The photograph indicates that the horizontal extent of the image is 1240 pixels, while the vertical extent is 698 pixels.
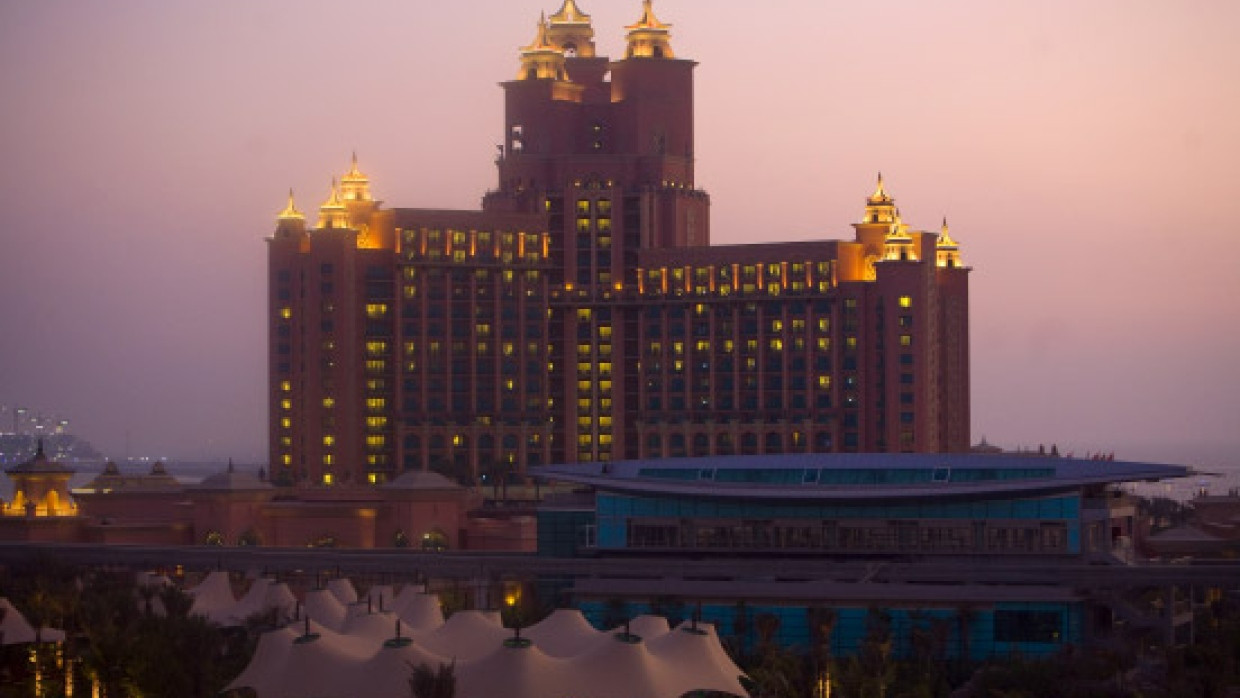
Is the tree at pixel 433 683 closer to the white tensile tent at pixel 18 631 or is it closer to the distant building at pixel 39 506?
the white tensile tent at pixel 18 631

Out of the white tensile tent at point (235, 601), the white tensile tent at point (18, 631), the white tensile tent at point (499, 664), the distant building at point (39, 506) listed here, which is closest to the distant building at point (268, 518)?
the distant building at point (39, 506)

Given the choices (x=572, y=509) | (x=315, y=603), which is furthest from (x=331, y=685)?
(x=572, y=509)

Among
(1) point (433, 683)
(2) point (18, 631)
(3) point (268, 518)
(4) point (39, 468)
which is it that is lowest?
(1) point (433, 683)

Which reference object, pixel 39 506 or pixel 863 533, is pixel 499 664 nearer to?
pixel 863 533

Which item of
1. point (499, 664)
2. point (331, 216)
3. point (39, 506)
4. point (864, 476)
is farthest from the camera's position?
point (331, 216)

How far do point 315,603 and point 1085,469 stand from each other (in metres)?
39.7

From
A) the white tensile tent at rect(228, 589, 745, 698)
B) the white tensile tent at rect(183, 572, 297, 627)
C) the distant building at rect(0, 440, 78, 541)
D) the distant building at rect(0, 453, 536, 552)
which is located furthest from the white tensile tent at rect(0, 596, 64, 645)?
the distant building at rect(0, 453, 536, 552)

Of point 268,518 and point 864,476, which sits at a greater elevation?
point 864,476

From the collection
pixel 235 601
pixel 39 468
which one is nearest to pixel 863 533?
pixel 235 601

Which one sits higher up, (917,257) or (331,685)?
(917,257)

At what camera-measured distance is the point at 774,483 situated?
129 m

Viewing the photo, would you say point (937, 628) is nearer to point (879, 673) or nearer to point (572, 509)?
point (879, 673)

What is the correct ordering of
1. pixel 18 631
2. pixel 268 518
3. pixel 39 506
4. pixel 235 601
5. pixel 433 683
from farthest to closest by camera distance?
pixel 268 518 < pixel 39 506 < pixel 235 601 < pixel 18 631 < pixel 433 683

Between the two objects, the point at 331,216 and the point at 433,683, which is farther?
the point at 331,216
